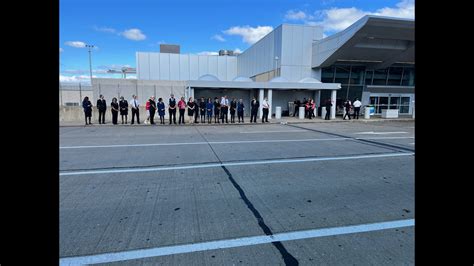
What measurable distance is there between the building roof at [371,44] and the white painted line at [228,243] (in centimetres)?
2250

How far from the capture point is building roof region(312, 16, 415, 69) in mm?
23312

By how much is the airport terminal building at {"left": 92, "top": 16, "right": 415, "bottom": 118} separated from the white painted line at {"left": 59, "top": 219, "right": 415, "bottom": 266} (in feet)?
65.8

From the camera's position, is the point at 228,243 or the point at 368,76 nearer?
the point at 228,243

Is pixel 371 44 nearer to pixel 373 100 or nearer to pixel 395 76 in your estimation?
pixel 373 100

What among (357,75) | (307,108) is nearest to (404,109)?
(357,75)

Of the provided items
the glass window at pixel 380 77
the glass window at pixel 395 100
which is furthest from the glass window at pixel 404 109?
the glass window at pixel 380 77

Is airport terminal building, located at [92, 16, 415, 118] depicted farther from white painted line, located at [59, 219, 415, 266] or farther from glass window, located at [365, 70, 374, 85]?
white painted line, located at [59, 219, 415, 266]

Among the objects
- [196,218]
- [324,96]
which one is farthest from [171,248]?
[324,96]

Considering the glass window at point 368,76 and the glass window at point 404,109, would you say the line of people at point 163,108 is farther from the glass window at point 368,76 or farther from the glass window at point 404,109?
the glass window at point 404,109

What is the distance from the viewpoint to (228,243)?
3.37m

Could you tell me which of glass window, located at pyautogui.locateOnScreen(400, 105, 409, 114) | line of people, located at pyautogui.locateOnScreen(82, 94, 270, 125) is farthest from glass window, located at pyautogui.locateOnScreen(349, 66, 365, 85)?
line of people, located at pyautogui.locateOnScreen(82, 94, 270, 125)

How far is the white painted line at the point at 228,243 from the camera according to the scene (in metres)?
3.05

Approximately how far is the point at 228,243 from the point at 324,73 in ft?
96.2
